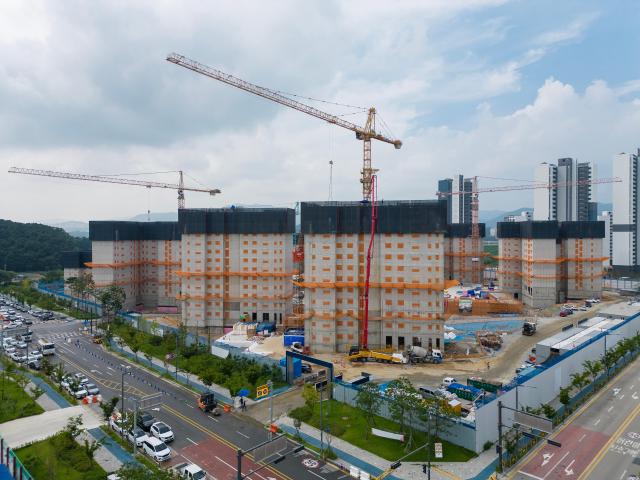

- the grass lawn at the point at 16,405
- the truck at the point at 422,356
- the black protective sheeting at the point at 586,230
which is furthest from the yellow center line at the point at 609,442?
the black protective sheeting at the point at 586,230

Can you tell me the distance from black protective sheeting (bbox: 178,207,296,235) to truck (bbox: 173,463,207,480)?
200ft

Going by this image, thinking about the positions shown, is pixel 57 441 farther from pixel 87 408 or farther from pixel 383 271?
pixel 383 271

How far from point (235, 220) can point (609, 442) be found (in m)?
74.1

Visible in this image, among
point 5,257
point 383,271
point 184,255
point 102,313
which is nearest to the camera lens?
point 383,271

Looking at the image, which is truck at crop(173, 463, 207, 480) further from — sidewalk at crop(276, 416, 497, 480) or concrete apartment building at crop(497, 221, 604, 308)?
concrete apartment building at crop(497, 221, 604, 308)

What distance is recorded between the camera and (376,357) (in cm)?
6812

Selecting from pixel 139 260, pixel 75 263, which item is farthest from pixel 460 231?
pixel 75 263

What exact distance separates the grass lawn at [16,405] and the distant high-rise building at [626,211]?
19996 cm

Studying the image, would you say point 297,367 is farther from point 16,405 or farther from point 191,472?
point 16,405

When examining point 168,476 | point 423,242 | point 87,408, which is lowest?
point 87,408

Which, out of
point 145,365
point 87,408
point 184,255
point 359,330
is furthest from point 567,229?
point 87,408

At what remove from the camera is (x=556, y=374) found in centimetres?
5119

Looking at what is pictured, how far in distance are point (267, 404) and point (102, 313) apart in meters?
73.7

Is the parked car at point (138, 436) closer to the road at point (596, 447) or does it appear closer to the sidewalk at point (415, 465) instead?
the sidewalk at point (415, 465)
